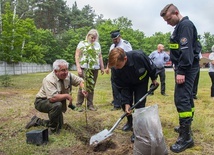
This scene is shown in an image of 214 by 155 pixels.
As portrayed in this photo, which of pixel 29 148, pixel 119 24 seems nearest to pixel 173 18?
pixel 29 148

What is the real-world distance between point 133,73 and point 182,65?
2.50 feet

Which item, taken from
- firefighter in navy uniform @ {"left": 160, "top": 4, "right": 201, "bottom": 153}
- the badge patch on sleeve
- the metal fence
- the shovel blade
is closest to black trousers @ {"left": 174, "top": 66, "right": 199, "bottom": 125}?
firefighter in navy uniform @ {"left": 160, "top": 4, "right": 201, "bottom": 153}

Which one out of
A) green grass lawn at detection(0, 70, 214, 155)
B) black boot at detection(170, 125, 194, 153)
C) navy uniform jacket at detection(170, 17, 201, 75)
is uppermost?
navy uniform jacket at detection(170, 17, 201, 75)

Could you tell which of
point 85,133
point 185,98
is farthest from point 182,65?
point 85,133

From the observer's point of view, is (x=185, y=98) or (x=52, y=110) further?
(x=52, y=110)

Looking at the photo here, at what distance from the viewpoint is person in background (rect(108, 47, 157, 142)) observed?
135 inches

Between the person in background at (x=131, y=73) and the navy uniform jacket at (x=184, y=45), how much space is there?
47 centimetres

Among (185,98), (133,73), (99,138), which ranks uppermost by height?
(133,73)

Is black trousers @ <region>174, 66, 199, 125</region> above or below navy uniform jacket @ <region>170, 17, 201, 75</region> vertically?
below

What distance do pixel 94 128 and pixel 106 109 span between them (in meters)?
1.59

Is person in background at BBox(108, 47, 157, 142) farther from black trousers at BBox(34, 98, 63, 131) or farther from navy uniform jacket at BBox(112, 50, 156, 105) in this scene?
black trousers at BBox(34, 98, 63, 131)

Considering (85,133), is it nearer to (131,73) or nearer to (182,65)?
(131,73)

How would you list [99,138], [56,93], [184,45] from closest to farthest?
[184,45], [99,138], [56,93]

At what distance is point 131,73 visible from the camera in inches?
144
